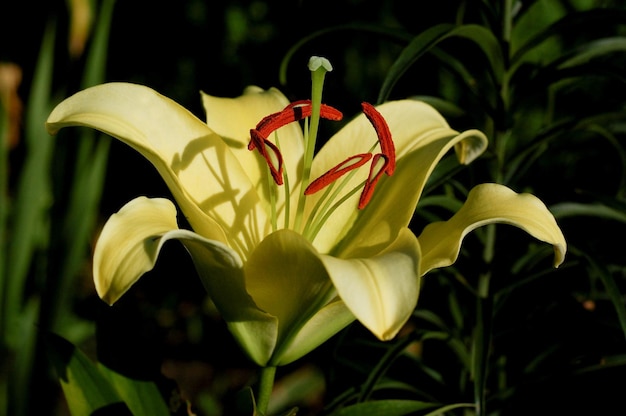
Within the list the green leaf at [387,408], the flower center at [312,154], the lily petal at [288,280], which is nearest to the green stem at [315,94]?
the flower center at [312,154]

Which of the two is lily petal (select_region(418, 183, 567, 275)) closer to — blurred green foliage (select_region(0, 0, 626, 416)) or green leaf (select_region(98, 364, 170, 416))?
blurred green foliage (select_region(0, 0, 626, 416))

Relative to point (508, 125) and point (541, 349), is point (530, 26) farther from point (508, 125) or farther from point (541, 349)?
point (541, 349)

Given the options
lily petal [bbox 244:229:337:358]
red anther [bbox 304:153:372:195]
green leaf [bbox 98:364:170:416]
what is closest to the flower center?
red anther [bbox 304:153:372:195]

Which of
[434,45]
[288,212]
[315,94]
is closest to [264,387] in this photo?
[288,212]

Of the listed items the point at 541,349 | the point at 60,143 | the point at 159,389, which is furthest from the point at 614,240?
the point at 60,143

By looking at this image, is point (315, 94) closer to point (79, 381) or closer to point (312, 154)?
point (312, 154)

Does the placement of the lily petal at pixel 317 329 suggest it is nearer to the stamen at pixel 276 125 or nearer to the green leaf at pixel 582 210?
the stamen at pixel 276 125
